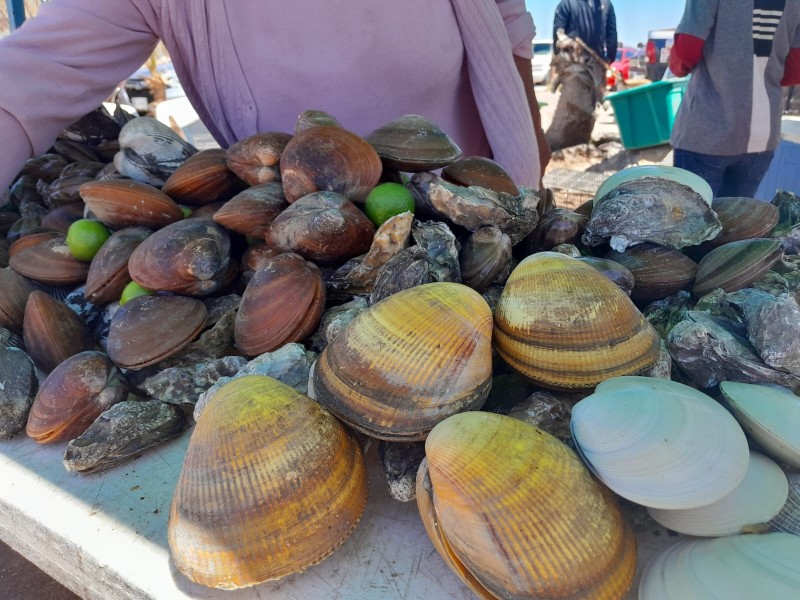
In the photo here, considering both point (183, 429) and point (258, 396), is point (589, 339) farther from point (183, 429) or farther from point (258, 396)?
point (183, 429)

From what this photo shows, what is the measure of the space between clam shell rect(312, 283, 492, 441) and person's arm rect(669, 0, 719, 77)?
3.02 meters

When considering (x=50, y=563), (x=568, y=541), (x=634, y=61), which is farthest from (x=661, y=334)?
(x=634, y=61)

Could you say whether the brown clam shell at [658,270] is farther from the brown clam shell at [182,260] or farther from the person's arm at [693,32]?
the person's arm at [693,32]

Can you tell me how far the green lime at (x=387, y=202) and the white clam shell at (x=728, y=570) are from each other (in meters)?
0.86

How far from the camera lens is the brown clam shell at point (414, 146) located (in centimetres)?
134

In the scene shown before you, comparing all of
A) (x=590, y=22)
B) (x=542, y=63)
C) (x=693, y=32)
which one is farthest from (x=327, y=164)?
(x=542, y=63)

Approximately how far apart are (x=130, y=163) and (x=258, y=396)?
113cm

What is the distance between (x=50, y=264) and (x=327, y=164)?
34.6 inches

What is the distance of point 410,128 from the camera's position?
1.40m

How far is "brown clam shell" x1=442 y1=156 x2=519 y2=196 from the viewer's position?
4.35 ft

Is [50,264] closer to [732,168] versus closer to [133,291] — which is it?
[133,291]

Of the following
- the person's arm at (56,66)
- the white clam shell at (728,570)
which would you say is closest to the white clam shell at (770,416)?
the white clam shell at (728,570)

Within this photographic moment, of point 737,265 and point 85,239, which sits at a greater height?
point 85,239

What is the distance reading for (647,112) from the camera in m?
6.72
